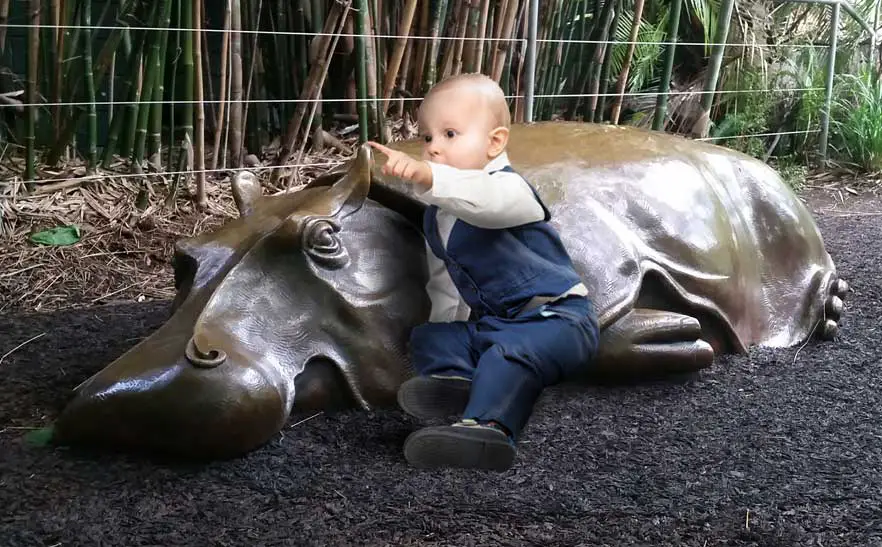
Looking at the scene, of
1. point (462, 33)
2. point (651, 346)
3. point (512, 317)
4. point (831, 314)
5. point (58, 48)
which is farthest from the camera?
point (462, 33)

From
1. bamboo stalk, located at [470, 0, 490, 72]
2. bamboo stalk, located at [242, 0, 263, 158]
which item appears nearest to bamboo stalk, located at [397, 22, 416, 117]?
bamboo stalk, located at [470, 0, 490, 72]

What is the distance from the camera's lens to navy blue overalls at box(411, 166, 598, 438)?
4.90ft

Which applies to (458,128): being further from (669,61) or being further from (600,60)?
(669,61)

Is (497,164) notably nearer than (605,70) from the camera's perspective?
Yes

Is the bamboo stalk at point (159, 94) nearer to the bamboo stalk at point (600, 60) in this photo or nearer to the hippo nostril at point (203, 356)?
the hippo nostril at point (203, 356)

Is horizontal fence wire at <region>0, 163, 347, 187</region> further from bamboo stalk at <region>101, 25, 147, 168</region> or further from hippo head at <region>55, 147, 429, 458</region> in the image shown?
hippo head at <region>55, 147, 429, 458</region>

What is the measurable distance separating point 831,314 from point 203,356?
1554mm

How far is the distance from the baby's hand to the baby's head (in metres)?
0.11

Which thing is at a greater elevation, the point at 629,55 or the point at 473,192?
the point at 629,55

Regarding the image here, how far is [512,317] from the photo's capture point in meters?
1.56

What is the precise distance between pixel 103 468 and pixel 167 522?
215 millimetres

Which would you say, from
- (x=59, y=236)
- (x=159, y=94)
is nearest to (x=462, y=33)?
(x=159, y=94)

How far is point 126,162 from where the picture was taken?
123 inches

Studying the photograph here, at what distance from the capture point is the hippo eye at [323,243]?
157cm
